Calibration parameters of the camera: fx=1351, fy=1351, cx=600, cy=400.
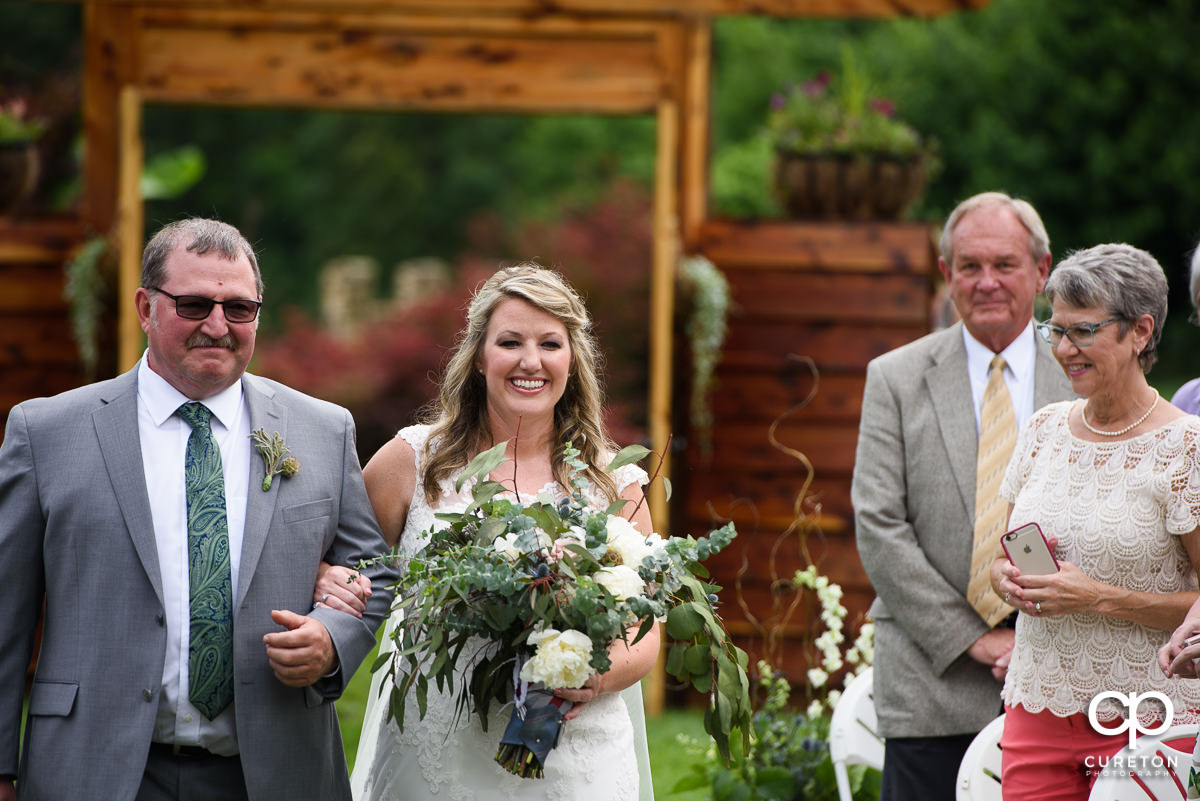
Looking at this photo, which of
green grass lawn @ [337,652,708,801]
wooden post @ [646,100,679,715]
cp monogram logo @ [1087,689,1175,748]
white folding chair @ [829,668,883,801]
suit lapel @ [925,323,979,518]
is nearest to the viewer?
cp monogram logo @ [1087,689,1175,748]

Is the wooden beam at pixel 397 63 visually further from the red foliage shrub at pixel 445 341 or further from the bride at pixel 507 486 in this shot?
the red foliage shrub at pixel 445 341

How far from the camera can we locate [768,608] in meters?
6.98

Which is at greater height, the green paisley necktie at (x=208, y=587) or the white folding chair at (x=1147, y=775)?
the green paisley necktie at (x=208, y=587)

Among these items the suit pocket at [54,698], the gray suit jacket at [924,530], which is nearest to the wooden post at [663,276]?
the gray suit jacket at [924,530]

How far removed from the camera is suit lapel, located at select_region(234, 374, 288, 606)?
2883mm

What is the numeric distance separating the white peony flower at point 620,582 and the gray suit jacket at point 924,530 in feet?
3.89

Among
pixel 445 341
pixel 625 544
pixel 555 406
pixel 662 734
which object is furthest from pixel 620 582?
pixel 445 341

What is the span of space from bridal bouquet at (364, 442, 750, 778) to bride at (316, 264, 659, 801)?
0.15 m

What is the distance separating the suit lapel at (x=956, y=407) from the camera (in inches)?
147

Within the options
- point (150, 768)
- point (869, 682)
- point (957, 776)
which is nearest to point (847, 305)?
point (869, 682)

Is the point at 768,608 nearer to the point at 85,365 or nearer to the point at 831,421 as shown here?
the point at 831,421

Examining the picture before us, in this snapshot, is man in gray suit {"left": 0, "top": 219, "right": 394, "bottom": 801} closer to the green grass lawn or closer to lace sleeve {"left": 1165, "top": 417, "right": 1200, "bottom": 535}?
lace sleeve {"left": 1165, "top": 417, "right": 1200, "bottom": 535}

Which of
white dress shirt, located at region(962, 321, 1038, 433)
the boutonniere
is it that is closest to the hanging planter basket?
white dress shirt, located at region(962, 321, 1038, 433)

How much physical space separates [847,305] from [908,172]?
29.6 inches
